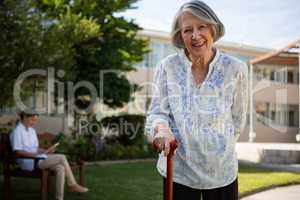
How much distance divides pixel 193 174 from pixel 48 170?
12.7 ft

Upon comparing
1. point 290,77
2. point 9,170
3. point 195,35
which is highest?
point 290,77

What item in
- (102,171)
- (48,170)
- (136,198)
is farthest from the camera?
(102,171)

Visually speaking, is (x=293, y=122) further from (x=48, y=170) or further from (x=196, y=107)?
(x=196, y=107)

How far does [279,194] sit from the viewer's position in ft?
21.3

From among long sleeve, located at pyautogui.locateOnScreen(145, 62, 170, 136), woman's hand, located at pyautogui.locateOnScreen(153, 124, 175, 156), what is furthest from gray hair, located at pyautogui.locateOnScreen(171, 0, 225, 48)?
woman's hand, located at pyautogui.locateOnScreen(153, 124, 175, 156)

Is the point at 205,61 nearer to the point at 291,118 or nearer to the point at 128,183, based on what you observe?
the point at 128,183

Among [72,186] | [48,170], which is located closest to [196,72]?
[48,170]

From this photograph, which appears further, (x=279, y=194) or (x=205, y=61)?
(x=279, y=194)

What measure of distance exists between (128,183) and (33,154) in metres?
2.10

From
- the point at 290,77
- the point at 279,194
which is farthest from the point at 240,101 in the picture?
the point at 290,77

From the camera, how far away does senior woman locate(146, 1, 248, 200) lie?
183 centimetres

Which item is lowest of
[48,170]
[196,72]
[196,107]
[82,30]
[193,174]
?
[48,170]

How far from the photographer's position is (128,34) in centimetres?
1309

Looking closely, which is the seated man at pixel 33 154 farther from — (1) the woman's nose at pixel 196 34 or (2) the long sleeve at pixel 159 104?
(1) the woman's nose at pixel 196 34
